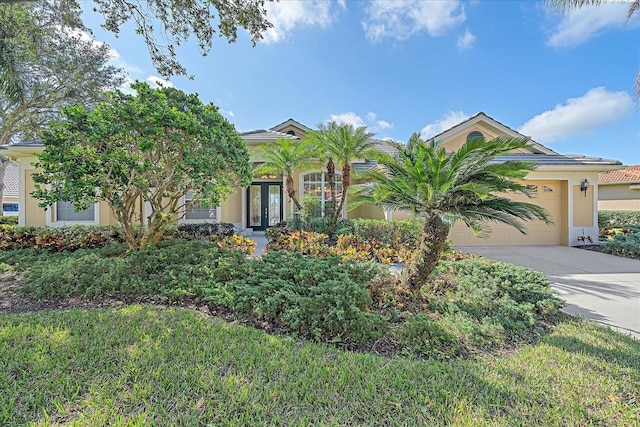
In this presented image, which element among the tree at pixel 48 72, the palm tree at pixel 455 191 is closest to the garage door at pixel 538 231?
the palm tree at pixel 455 191

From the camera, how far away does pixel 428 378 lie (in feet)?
8.61

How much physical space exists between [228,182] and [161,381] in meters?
4.96

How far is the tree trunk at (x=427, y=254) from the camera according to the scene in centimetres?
441

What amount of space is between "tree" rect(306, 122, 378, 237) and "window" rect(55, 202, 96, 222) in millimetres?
9818

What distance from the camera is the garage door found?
11.2 metres

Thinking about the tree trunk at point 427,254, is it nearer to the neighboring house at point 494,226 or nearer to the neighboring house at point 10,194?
the neighboring house at point 494,226

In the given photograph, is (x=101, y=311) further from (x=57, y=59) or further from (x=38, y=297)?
(x=57, y=59)

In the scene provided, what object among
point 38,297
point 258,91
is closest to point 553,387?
point 38,297

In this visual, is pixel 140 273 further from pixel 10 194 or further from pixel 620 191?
pixel 620 191

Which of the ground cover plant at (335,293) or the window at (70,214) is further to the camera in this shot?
the window at (70,214)

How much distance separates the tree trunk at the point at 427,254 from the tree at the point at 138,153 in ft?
15.0

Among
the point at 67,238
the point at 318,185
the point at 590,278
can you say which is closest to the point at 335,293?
the point at 590,278

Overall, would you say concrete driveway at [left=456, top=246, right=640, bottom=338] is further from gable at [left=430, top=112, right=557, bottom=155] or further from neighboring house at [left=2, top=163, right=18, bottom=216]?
neighboring house at [left=2, top=163, right=18, bottom=216]

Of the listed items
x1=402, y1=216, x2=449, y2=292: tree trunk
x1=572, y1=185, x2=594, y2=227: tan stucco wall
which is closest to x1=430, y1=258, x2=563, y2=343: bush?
x1=402, y1=216, x2=449, y2=292: tree trunk
